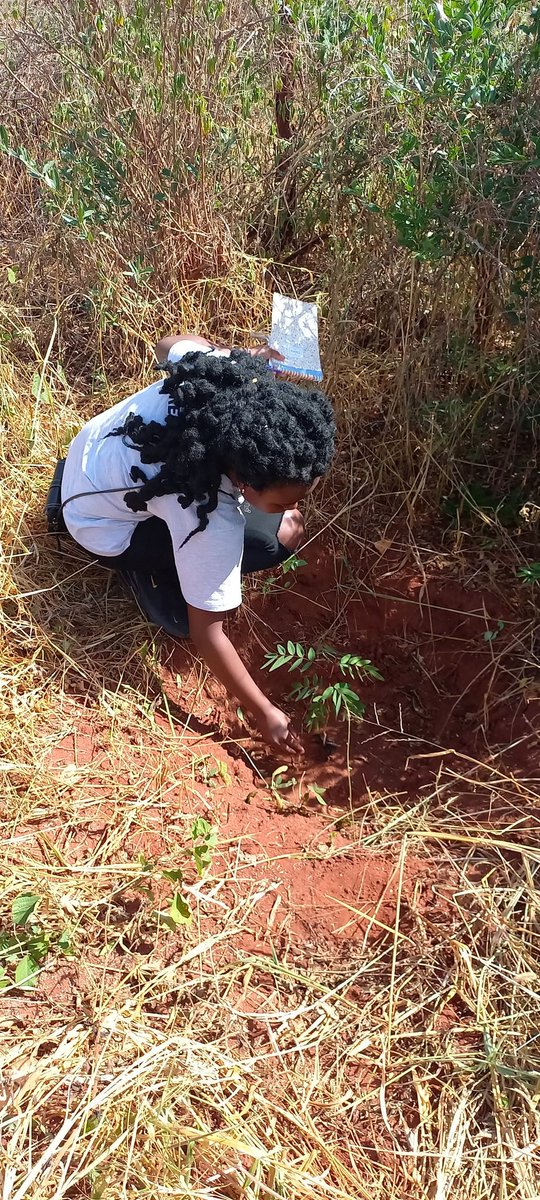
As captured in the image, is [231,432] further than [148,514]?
No

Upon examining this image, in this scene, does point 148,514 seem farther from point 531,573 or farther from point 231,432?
point 531,573

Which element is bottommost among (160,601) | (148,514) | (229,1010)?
(229,1010)

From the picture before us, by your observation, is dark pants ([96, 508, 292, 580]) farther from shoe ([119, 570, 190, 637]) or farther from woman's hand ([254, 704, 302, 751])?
woman's hand ([254, 704, 302, 751])

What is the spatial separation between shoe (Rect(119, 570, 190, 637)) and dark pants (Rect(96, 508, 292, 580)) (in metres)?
0.02

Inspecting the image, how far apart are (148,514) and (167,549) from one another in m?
0.13

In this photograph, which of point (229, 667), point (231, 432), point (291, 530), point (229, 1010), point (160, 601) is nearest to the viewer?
point (229, 1010)

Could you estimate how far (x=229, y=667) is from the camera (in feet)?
6.50

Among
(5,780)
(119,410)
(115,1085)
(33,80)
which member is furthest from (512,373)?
(33,80)

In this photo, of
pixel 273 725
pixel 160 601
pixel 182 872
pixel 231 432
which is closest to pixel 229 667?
pixel 273 725

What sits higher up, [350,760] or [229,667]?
[229,667]

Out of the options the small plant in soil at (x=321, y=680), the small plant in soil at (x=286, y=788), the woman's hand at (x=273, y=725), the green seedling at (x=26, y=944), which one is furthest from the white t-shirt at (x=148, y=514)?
the green seedling at (x=26, y=944)

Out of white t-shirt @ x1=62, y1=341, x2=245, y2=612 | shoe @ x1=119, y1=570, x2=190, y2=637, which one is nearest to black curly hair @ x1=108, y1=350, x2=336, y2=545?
white t-shirt @ x1=62, y1=341, x2=245, y2=612

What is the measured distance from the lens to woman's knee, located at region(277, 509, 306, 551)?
2.43 metres

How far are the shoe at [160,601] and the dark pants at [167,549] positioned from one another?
24 mm
